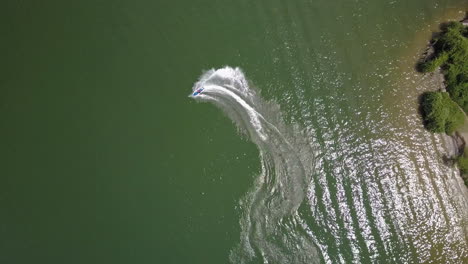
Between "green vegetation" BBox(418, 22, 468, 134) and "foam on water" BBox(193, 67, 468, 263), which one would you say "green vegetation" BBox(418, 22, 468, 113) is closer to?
"green vegetation" BBox(418, 22, 468, 134)

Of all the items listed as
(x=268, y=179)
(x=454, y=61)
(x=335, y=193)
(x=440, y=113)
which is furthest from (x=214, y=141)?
(x=454, y=61)

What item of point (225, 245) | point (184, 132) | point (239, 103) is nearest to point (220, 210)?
point (225, 245)

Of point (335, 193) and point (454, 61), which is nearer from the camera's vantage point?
point (335, 193)

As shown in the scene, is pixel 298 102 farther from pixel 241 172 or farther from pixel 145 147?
pixel 145 147

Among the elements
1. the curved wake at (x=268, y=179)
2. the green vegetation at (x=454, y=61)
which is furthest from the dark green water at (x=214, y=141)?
the green vegetation at (x=454, y=61)

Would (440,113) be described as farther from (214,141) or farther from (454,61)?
(214,141)
